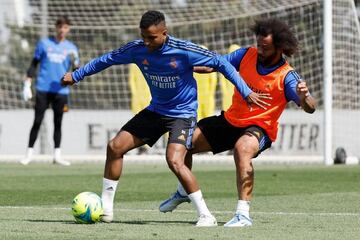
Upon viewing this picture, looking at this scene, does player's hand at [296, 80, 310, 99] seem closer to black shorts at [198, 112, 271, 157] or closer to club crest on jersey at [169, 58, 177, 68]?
black shorts at [198, 112, 271, 157]

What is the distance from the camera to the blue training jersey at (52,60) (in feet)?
63.7

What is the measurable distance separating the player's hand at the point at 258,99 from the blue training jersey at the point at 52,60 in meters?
9.76

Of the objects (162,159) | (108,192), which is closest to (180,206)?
(108,192)

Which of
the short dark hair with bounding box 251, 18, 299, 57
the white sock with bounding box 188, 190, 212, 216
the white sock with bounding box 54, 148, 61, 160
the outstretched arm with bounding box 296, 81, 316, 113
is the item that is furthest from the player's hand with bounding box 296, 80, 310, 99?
the white sock with bounding box 54, 148, 61, 160

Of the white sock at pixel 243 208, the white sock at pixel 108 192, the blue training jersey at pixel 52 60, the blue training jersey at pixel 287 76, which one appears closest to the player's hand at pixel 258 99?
the blue training jersey at pixel 287 76

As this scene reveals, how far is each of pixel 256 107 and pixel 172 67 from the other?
2.73ft

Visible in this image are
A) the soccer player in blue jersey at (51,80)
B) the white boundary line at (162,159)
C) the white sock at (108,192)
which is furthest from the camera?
the white boundary line at (162,159)

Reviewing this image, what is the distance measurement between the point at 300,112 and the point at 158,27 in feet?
42.9

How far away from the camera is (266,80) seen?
32.8 feet

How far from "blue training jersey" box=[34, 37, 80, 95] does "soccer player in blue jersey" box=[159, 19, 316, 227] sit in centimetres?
936

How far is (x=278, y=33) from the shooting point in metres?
9.91

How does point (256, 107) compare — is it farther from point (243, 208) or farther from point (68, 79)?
point (68, 79)

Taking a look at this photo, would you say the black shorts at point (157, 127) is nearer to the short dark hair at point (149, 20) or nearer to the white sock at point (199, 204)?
the white sock at point (199, 204)

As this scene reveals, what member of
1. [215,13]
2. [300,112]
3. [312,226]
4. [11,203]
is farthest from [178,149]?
[215,13]
